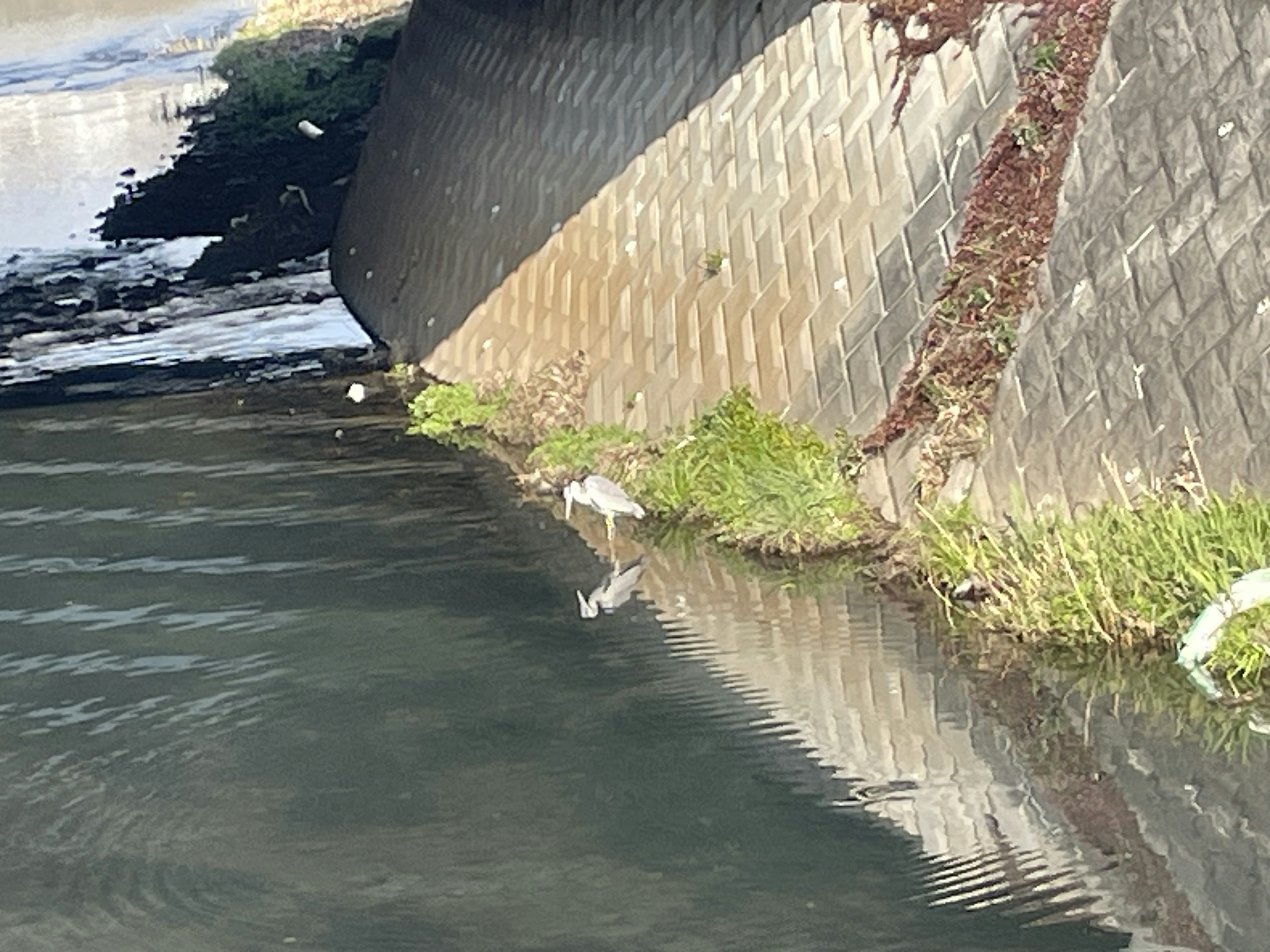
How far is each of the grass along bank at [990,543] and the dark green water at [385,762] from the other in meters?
0.79

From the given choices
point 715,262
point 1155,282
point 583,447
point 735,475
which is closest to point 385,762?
point 735,475

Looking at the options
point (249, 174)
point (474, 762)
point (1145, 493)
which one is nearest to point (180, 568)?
point (474, 762)

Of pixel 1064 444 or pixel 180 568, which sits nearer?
pixel 1064 444

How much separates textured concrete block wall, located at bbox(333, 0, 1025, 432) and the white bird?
4.07ft

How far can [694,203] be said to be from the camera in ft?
47.5

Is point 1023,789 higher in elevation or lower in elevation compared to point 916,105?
lower

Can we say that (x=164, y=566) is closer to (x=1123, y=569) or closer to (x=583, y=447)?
(x=583, y=447)

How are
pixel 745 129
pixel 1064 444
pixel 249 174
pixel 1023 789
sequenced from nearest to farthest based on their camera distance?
pixel 1023 789
pixel 1064 444
pixel 745 129
pixel 249 174

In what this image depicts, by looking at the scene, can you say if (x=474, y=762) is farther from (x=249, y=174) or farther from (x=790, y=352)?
(x=249, y=174)

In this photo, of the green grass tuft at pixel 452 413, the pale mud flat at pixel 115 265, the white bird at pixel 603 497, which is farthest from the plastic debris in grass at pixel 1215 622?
the pale mud flat at pixel 115 265

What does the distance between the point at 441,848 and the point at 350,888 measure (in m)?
0.45

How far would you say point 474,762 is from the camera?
29.4ft

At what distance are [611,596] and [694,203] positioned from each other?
422 centimetres

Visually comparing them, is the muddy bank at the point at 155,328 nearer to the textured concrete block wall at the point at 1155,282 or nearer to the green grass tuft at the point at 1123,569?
the textured concrete block wall at the point at 1155,282
